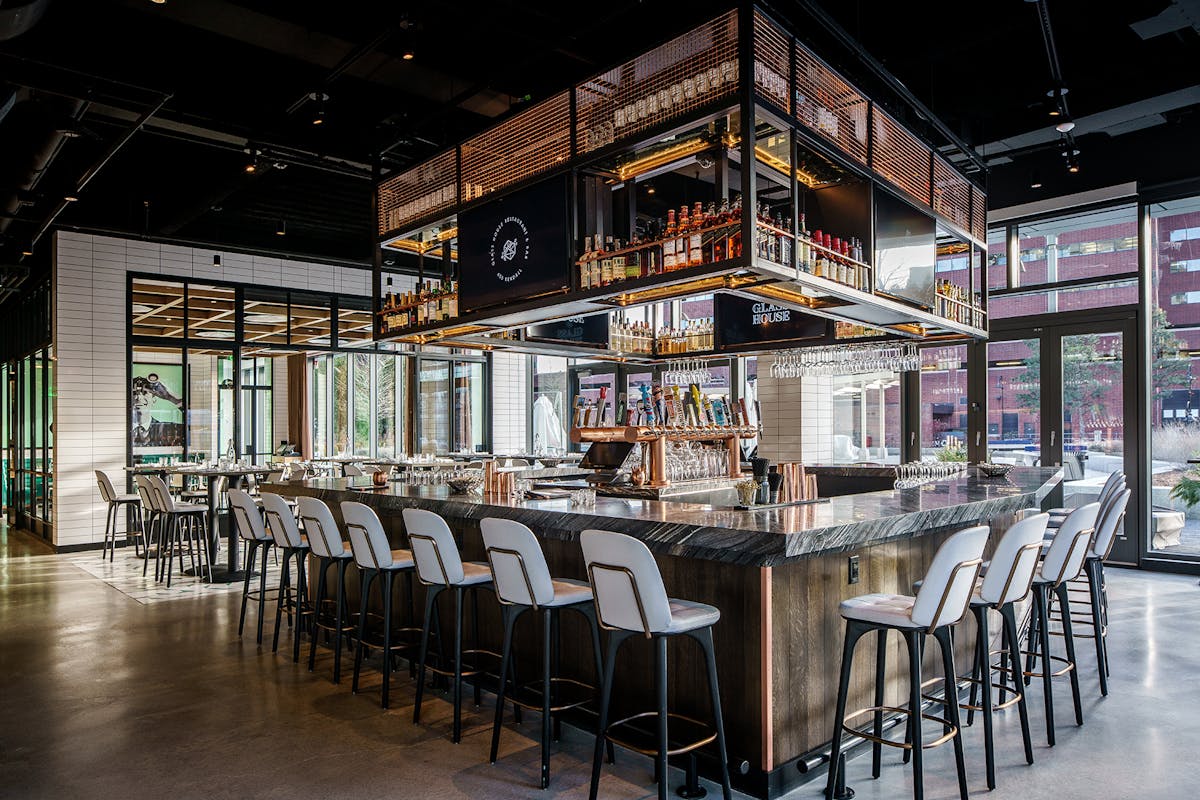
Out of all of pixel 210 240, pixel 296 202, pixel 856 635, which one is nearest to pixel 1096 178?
pixel 856 635

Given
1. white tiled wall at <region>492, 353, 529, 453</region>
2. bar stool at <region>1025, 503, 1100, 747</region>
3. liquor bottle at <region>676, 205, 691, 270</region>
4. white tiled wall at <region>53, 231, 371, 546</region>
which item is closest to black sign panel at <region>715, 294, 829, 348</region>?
liquor bottle at <region>676, 205, 691, 270</region>

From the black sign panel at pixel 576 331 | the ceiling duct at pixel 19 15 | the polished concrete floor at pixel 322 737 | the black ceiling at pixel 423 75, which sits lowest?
the polished concrete floor at pixel 322 737

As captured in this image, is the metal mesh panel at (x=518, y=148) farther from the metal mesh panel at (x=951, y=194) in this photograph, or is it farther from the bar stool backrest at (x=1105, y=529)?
the bar stool backrest at (x=1105, y=529)

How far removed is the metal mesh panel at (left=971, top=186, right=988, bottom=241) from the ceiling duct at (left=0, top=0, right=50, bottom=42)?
6.57m

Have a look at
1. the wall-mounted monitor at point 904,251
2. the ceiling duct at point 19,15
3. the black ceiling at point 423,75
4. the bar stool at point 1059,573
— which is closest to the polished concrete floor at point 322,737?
the bar stool at point 1059,573

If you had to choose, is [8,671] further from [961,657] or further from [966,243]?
[966,243]

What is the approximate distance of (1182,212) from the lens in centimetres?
827

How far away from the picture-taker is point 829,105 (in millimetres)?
4555

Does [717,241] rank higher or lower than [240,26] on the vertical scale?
lower

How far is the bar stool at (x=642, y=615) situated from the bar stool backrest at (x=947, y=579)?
0.79m

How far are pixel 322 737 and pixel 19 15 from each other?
4264 mm

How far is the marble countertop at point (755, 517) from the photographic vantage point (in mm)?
3129

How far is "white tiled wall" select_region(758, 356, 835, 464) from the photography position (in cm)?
1007

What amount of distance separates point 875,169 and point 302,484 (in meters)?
4.78
